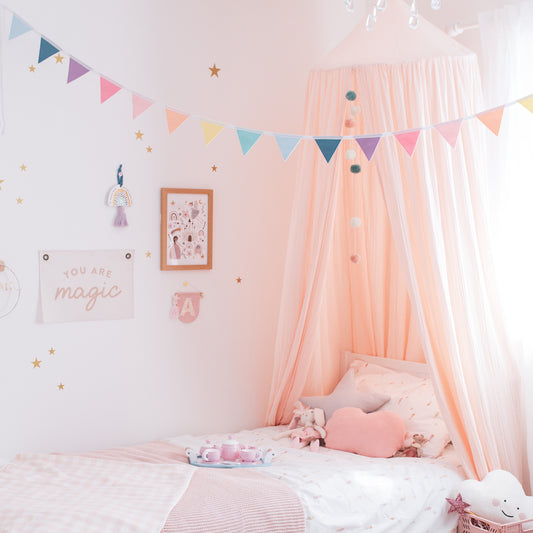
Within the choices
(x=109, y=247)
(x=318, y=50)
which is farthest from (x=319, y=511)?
(x=318, y=50)

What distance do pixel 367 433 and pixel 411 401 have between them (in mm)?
298

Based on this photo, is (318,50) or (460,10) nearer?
(460,10)

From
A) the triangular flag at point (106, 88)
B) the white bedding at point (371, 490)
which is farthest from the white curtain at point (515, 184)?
the triangular flag at point (106, 88)

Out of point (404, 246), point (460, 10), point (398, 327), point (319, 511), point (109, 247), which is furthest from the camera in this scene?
point (398, 327)

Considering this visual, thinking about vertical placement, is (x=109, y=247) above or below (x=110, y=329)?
above

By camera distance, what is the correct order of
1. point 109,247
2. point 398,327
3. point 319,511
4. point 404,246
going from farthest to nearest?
point 398,327
point 109,247
point 404,246
point 319,511

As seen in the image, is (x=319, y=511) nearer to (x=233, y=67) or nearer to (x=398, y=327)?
(x=398, y=327)

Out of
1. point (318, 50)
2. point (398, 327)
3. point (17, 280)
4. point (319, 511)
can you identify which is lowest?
point (319, 511)

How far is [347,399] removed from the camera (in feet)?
10.7

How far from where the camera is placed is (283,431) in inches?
132

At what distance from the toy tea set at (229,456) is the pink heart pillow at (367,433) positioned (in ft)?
1.14

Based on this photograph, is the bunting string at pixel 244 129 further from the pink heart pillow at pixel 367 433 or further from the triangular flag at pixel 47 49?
the pink heart pillow at pixel 367 433

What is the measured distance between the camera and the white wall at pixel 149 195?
9.59ft

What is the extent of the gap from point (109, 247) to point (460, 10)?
2.06 m
